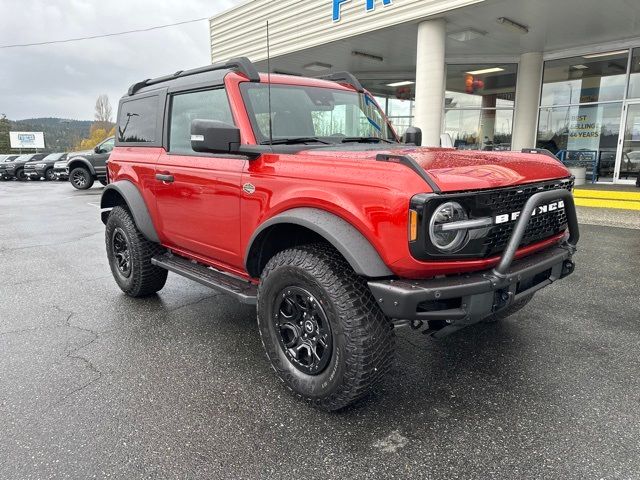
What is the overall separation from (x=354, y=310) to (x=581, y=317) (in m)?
2.66

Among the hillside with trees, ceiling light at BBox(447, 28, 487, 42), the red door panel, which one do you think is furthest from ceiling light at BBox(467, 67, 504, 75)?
the hillside with trees

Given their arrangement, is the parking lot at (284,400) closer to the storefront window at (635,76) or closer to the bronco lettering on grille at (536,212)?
the bronco lettering on grille at (536,212)

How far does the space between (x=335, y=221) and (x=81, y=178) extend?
17.7 m

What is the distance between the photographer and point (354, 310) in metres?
2.30

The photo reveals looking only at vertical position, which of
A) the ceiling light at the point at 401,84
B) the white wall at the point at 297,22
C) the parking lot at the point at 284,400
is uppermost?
the white wall at the point at 297,22

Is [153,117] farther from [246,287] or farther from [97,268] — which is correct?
[97,268]

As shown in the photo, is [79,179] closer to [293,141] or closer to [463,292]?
[293,141]

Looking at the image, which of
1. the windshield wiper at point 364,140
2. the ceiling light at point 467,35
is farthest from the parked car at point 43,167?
the windshield wiper at point 364,140

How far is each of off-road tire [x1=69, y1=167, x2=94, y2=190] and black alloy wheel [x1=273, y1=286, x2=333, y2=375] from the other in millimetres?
16876

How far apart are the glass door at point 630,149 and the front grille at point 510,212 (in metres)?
10.7

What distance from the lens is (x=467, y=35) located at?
35.7ft

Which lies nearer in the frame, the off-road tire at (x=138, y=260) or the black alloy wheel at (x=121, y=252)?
the off-road tire at (x=138, y=260)

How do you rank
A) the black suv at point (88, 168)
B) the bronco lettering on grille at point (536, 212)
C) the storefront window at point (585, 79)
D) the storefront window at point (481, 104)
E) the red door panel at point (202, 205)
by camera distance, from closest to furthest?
the bronco lettering on grille at point (536, 212)
the red door panel at point (202, 205)
the storefront window at point (585, 79)
the storefront window at point (481, 104)
the black suv at point (88, 168)

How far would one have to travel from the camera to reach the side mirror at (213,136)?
266cm
